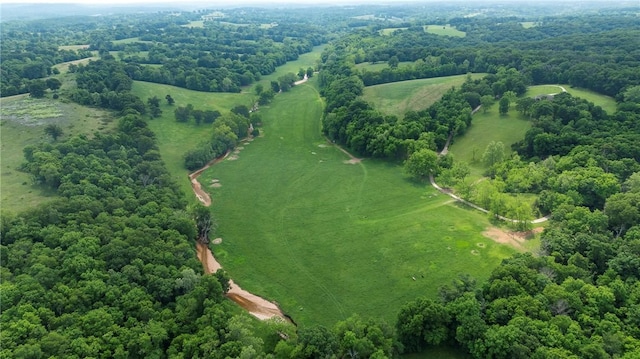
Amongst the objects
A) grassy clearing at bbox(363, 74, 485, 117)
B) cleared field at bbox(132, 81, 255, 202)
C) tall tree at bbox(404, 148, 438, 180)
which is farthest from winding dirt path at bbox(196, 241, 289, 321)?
grassy clearing at bbox(363, 74, 485, 117)

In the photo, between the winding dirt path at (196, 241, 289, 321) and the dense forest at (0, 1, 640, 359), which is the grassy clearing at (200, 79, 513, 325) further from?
the dense forest at (0, 1, 640, 359)

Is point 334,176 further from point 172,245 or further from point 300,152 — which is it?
point 172,245

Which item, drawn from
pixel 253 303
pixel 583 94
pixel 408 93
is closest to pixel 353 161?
pixel 408 93

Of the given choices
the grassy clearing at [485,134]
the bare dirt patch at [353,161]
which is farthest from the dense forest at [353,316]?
the bare dirt patch at [353,161]

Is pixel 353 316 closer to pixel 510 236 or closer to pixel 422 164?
pixel 510 236

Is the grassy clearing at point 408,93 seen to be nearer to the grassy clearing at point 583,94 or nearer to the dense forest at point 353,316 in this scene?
the dense forest at point 353,316

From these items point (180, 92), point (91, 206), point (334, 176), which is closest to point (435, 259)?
point (334, 176)
